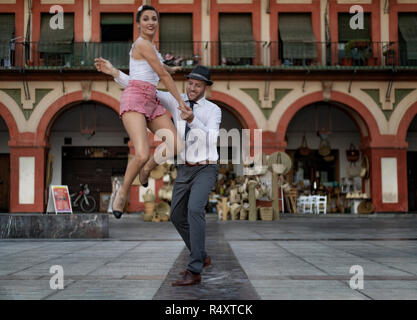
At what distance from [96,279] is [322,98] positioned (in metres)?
17.1

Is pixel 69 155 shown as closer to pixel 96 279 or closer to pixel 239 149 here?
pixel 239 149

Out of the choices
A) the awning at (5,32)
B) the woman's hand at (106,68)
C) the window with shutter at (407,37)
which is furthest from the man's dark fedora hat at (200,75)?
the window with shutter at (407,37)

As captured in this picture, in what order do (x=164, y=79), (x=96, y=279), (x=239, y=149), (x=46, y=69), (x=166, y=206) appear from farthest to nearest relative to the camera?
(x=239, y=149) < (x=46, y=69) < (x=166, y=206) < (x=96, y=279) < (x=164, y=79)

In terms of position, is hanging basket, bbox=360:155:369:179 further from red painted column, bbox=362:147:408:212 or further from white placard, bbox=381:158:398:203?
white placard, bbox=381:158:398:203

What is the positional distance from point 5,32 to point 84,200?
786cm

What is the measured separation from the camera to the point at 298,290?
4.29m

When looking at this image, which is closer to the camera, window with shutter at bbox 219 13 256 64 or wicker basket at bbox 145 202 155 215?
wicker basket at bbox 145 202 155 215

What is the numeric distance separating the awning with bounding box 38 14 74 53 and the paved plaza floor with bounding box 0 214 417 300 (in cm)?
1326

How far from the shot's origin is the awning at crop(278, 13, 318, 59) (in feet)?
68.3

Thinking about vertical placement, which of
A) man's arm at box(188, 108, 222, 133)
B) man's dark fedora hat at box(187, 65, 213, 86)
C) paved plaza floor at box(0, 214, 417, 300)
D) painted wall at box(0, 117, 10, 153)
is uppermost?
painted wall at box(0, 117, 10, 153)

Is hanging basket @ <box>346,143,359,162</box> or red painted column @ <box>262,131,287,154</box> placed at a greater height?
red painted column @ <box>262,131,287,154</box>

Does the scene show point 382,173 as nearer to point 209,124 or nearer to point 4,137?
point 4,137

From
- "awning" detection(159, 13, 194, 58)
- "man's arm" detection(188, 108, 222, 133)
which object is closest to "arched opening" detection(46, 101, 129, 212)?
"awning" detection(159, 13, 194, 58)
